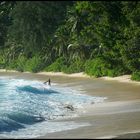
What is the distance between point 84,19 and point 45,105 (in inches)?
755

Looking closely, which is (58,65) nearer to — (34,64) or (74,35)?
(34,64)

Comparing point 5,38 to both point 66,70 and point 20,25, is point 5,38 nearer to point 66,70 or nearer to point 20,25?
point 20,25

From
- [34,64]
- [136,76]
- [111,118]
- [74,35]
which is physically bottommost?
[34,64]

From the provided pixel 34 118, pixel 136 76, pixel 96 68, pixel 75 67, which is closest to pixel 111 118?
pixel 34 118

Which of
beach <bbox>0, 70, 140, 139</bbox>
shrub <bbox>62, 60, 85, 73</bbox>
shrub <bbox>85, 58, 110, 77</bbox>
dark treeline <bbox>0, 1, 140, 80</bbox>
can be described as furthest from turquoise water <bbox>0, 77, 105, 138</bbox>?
shrub <bbox>62, 60, 85, 73</bbox>

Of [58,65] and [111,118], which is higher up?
[111,118]

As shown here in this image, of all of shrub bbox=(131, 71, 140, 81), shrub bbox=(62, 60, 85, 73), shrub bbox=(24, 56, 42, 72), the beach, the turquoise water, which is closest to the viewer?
the beach

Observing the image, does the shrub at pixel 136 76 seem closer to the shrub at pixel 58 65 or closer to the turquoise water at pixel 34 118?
the turquoise water at pixel 34 118

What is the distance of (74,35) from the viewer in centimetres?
1573

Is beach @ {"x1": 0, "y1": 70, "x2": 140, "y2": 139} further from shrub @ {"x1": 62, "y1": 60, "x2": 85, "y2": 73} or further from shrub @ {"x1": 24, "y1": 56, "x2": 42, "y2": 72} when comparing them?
shrub @ {"x1": 24, "y1": 56, "x2": 42, "y2": 72}

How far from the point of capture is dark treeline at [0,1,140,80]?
673cm

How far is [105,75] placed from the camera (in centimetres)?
4884

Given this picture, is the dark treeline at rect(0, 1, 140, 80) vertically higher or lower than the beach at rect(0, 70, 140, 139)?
higher

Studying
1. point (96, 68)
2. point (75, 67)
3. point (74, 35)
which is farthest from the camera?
point (75, 67)
